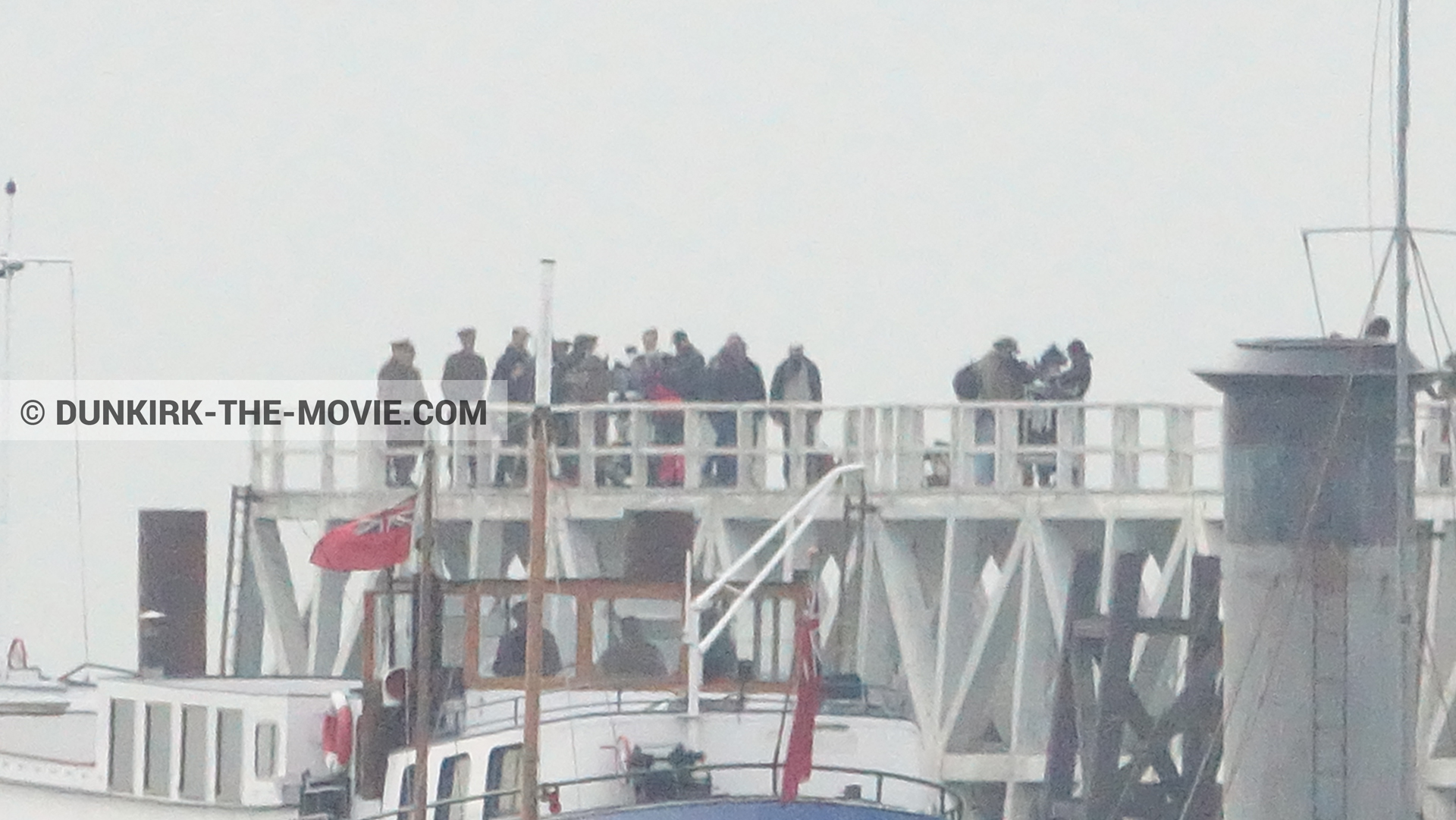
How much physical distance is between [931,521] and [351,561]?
38.8ft

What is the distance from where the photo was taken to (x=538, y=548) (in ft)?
80.6

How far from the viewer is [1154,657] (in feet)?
125

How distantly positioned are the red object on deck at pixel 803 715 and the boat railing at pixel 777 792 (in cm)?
29

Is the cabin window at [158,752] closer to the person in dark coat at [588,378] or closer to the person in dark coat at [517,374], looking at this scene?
the person in dark coat at [517,374]

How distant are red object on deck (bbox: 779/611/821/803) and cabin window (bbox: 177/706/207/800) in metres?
7.26

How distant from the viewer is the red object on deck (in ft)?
83.8

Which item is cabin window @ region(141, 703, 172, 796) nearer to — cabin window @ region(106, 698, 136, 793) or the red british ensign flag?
cabin window @ region(106, 698, 136, 793)

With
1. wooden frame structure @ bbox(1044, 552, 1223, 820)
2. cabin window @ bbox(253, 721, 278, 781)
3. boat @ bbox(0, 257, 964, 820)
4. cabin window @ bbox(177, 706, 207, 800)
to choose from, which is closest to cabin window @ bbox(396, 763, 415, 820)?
boat @ bbox(0, 257, 964, 820)

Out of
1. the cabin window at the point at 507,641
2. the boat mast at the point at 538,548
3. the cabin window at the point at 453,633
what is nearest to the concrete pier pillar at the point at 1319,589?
the boat mast at the point at 538,548

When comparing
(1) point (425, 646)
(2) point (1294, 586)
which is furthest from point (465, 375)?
(2) point (1294, 586)

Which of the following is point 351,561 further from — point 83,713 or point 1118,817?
point 83,713

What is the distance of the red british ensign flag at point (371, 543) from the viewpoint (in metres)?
29.1

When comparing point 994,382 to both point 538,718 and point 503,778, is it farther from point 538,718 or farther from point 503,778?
point 538,718

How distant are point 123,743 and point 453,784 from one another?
547 cm
